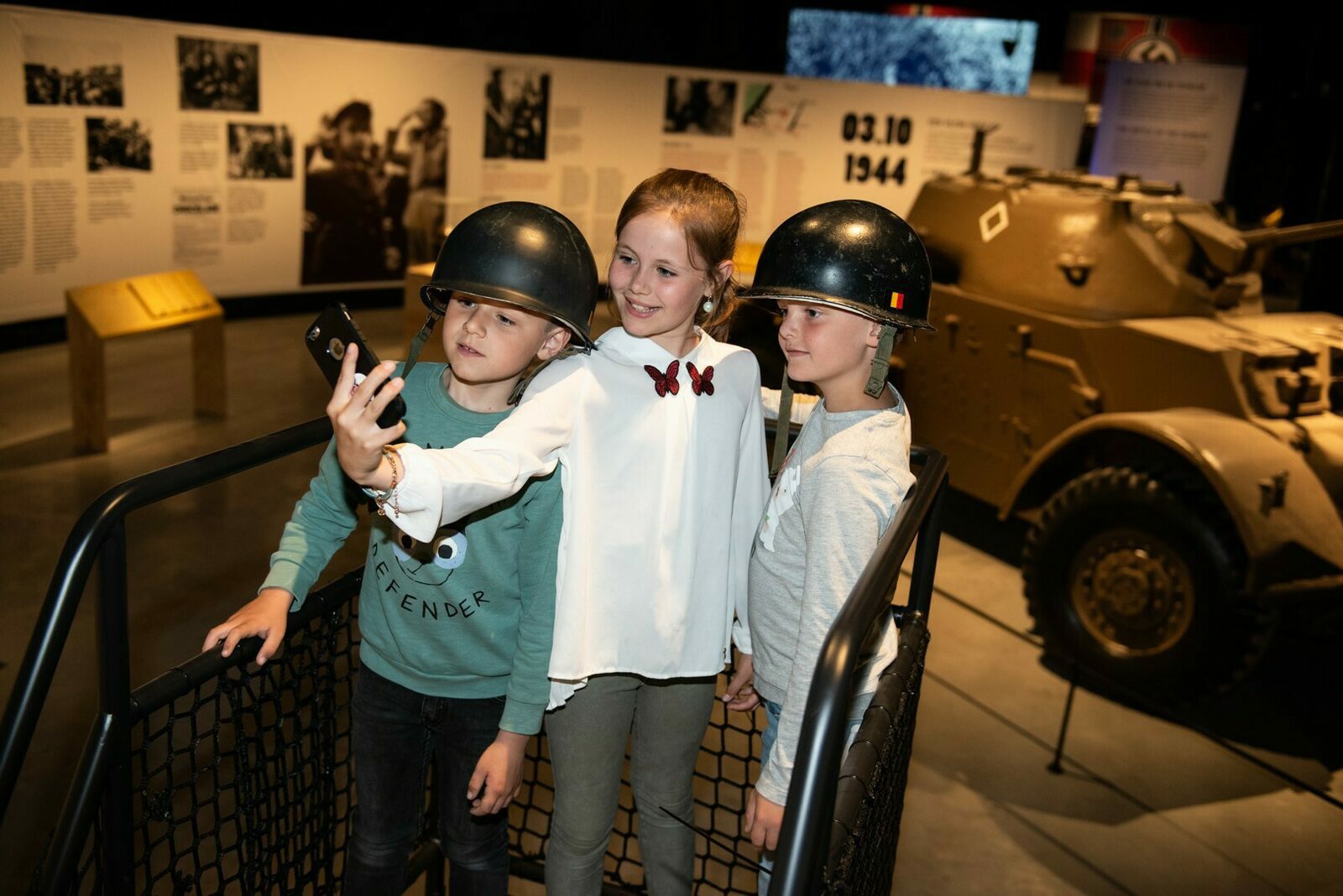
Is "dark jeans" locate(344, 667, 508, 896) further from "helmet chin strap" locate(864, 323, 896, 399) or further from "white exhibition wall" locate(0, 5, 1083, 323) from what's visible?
"white exhibition wall" locate(0, 5, 1083, 323)

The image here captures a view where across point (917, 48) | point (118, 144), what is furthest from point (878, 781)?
point (917, 48)

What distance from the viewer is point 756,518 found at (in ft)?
8.09

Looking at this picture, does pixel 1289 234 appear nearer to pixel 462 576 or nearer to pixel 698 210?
pixel 698 210

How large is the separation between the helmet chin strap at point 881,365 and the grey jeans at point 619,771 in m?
0.66

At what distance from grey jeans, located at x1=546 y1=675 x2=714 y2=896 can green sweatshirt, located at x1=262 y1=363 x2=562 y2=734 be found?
10 centimetres

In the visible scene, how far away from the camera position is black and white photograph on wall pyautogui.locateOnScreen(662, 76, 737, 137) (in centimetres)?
1056

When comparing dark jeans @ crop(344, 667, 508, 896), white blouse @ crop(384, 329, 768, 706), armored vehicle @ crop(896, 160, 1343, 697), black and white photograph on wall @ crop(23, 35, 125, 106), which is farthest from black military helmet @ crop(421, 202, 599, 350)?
black and white photograph on wall @ crop(23, 35, 125, 106)

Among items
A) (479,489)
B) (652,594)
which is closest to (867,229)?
(652,594)

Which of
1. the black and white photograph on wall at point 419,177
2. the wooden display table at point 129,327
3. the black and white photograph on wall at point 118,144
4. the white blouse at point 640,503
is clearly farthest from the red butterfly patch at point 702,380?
the black and white photograph on wall at point 419,177

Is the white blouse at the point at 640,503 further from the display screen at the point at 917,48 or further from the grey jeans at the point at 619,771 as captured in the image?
the display screen at the point at 917,48

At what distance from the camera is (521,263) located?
7.20 ft

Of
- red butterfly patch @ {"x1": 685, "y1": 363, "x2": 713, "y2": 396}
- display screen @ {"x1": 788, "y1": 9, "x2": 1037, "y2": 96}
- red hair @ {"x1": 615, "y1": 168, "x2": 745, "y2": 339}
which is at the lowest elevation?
red butterfly patch @ {"x1": 685, "y1": 363, "x2": 713, "y2": 396}

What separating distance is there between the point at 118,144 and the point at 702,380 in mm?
7599

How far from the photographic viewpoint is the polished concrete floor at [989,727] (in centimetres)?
421
